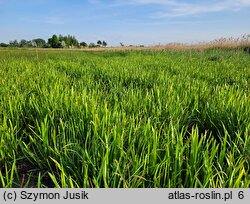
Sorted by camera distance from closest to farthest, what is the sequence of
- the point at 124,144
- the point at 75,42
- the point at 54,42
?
1. the point at 124,144
2. the point at 54,42
3. the point at 75,42

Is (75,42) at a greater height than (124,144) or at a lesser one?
greater

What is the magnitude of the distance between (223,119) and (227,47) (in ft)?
61.4

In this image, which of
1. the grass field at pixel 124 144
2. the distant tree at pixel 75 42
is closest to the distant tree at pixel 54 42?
the distant tree at pixel 75 42

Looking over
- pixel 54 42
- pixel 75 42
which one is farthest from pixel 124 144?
pixel 75 42

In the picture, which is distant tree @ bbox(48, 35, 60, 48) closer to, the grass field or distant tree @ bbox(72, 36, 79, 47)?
distant tree @ bbox(72, 36, 79, 47)

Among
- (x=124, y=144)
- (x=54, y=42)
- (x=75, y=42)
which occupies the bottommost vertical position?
(x=124, y=144)

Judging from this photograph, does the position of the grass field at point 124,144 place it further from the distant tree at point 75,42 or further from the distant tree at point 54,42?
the distant tree at point 75,42

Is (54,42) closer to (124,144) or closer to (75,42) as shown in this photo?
(75,42)

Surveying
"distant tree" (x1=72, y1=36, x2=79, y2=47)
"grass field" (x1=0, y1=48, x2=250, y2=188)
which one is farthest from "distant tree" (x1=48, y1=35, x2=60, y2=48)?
"grass field" (x1=0, y1=48, x2=250, y2=188)

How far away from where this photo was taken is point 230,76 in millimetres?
4465

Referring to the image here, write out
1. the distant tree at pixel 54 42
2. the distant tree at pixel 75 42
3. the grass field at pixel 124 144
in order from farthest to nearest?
the distant tree at pixel 75 42
the distant tree at pixel 54 42
the grass field at pixel 124 144

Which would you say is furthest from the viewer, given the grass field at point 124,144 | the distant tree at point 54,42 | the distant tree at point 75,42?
the distant tree at point 75,42

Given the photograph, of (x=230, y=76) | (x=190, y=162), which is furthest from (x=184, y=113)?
(x=230, y=76)
